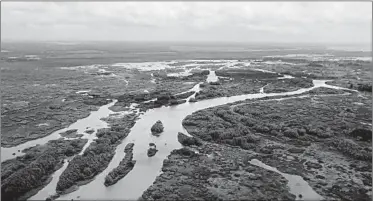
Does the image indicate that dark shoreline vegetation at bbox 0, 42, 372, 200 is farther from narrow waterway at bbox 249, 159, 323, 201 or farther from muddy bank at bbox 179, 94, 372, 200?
narrow waterway at bbox 249, 159, 323, 201

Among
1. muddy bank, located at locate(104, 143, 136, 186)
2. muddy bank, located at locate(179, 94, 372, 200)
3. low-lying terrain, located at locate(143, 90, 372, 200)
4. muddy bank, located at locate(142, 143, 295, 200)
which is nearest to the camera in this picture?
muddy bank, located at locate(142, 143, 295, 200)

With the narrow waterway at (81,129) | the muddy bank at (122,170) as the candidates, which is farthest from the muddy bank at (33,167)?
the muddy bank at (122,170)

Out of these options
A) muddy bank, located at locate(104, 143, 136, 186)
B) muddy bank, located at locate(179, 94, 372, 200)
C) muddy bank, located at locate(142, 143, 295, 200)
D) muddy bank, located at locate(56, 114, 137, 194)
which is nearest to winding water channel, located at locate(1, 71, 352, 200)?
muddy bank, located at locate(104, 143, 136, 186)

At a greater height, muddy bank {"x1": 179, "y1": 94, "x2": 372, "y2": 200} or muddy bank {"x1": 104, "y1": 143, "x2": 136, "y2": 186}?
muddy bank {"x1": 179, "y1": 94, "x2": 372, "y2": 200}

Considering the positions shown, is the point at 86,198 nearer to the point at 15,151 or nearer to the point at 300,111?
the point at 15,151

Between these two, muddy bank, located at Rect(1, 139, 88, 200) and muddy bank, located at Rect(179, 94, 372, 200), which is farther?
muddy bank, located at Rect(179, 94, 372, 200)

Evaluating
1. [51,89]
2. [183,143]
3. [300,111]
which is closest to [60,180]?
[183,143]

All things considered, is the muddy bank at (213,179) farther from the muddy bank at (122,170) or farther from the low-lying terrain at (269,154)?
the muddy bank at (122,170)
